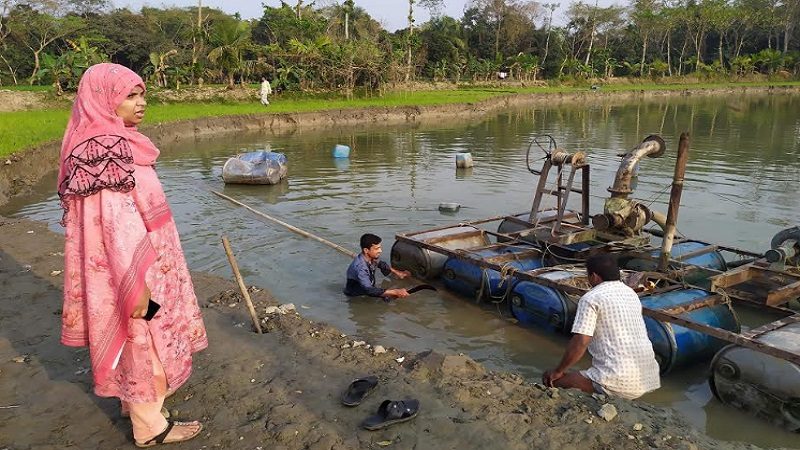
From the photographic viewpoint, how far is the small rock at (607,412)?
3.95 meters

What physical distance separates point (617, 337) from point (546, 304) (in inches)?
82.6

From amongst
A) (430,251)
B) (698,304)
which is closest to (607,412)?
(698,304)

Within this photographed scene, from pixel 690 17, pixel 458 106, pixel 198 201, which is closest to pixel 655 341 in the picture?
pixel 198 201

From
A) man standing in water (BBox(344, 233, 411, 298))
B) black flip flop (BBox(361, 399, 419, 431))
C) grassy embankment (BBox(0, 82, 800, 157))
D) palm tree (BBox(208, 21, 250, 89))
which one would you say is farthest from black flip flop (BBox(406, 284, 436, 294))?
palm tree (BBox(208, 21, 250, 89))

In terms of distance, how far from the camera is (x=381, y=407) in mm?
3998

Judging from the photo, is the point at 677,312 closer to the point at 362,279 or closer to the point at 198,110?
the point at 362,279

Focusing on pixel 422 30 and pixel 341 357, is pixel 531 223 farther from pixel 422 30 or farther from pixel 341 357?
pixel 422 30

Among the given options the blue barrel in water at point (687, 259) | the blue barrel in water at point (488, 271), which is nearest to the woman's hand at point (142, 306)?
the blue barrel in water at point (488, 271)

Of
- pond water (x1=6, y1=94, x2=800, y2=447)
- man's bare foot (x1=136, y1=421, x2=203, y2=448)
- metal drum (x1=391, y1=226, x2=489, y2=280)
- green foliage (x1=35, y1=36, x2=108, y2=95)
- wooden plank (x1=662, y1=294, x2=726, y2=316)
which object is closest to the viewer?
man's bare foot (x1=136, y1=421, x2=203, y2=448)

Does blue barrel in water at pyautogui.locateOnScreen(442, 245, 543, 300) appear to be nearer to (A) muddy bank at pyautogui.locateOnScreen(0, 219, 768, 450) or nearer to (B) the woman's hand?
(A) muddy bank at pyautogui.locateOnScreen(0, 219, 768, 450)

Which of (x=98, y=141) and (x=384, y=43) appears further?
(x=384, y=43)

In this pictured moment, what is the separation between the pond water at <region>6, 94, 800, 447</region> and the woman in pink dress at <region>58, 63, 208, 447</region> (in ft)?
10.8

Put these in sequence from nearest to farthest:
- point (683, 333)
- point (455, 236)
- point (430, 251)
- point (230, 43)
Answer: point (683, 333) → point (430, 251) → point (455, 236) → point (230, 43)

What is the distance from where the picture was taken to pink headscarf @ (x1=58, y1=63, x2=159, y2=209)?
10.1 feet
